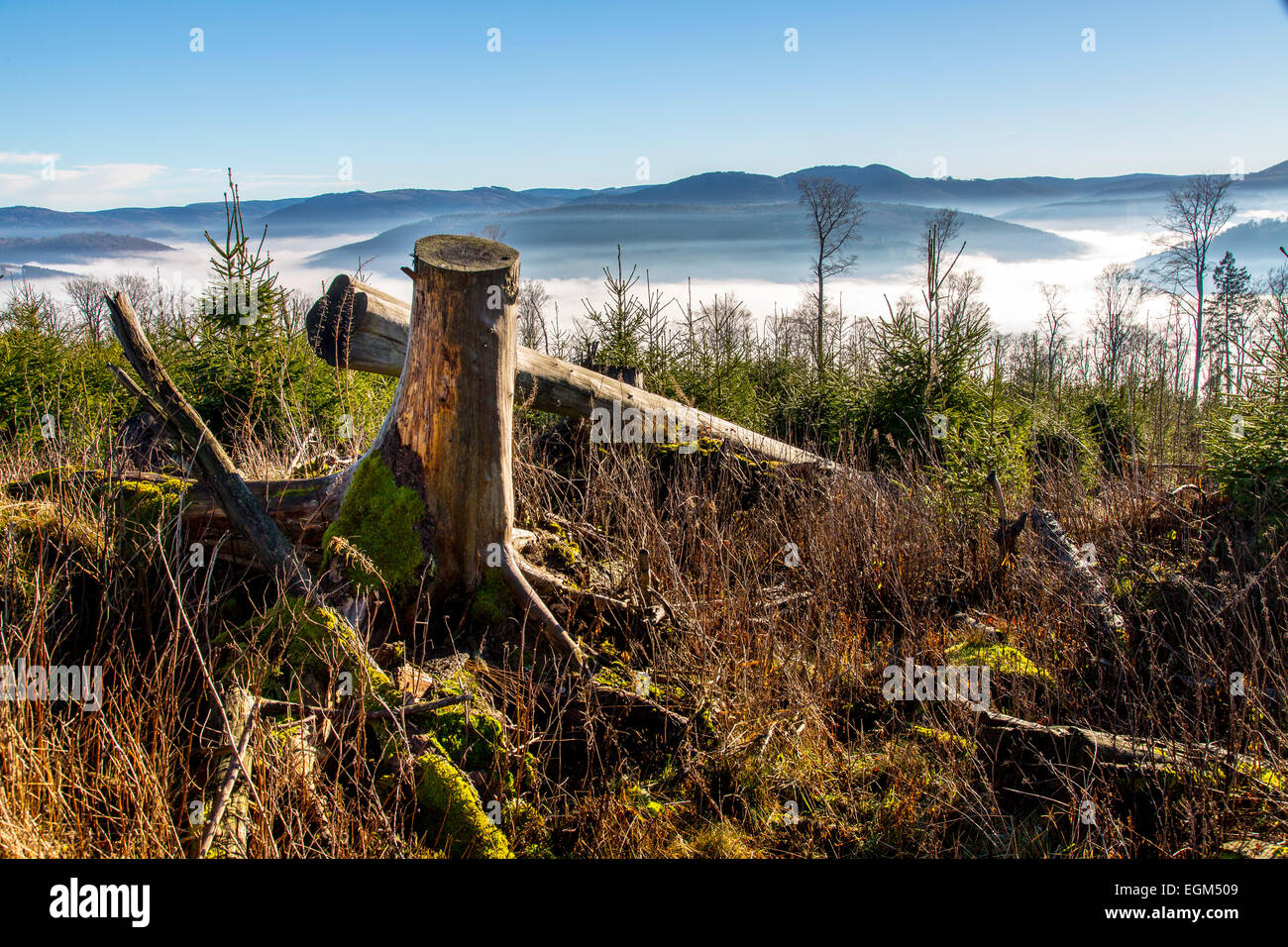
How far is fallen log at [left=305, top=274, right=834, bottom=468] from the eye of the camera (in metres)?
6.10

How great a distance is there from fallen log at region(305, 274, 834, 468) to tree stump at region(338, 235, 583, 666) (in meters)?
1.57

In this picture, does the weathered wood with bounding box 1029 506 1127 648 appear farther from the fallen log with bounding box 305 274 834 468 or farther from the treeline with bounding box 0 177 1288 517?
the fallen log with bounding box 305 274 834 468

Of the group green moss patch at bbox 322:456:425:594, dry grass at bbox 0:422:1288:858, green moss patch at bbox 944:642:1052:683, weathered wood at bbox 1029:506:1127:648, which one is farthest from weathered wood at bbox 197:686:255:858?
weathered wood at bbox 1029:506:1127:648

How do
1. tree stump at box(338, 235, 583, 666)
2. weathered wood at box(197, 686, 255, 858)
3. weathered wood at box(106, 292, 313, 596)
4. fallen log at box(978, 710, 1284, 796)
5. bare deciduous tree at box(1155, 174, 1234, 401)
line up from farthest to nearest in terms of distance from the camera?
1. bare deciduous tree at box(1155, 174, 1234, 401)
2. tree stump at box(338, 235, 583, 666)
3. weathered wood at box(106, 292, 313, 596)
4. fallen log at box(978, 710, 1284, 796)
5. weathered wood at box(197, 686, 255, 858)

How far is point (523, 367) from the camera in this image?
6.80 m

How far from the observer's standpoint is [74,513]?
4422 mm

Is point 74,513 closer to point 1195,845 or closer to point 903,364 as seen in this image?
point 1195,845

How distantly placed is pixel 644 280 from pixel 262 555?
265 inches

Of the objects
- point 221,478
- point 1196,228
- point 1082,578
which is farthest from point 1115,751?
point 1196,228

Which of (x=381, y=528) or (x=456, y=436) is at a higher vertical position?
(x=456, y=436)

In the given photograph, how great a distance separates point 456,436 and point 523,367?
2546mm

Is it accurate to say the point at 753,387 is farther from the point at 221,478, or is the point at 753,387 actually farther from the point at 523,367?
the point at 221,478

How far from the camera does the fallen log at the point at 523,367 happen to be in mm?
6098
